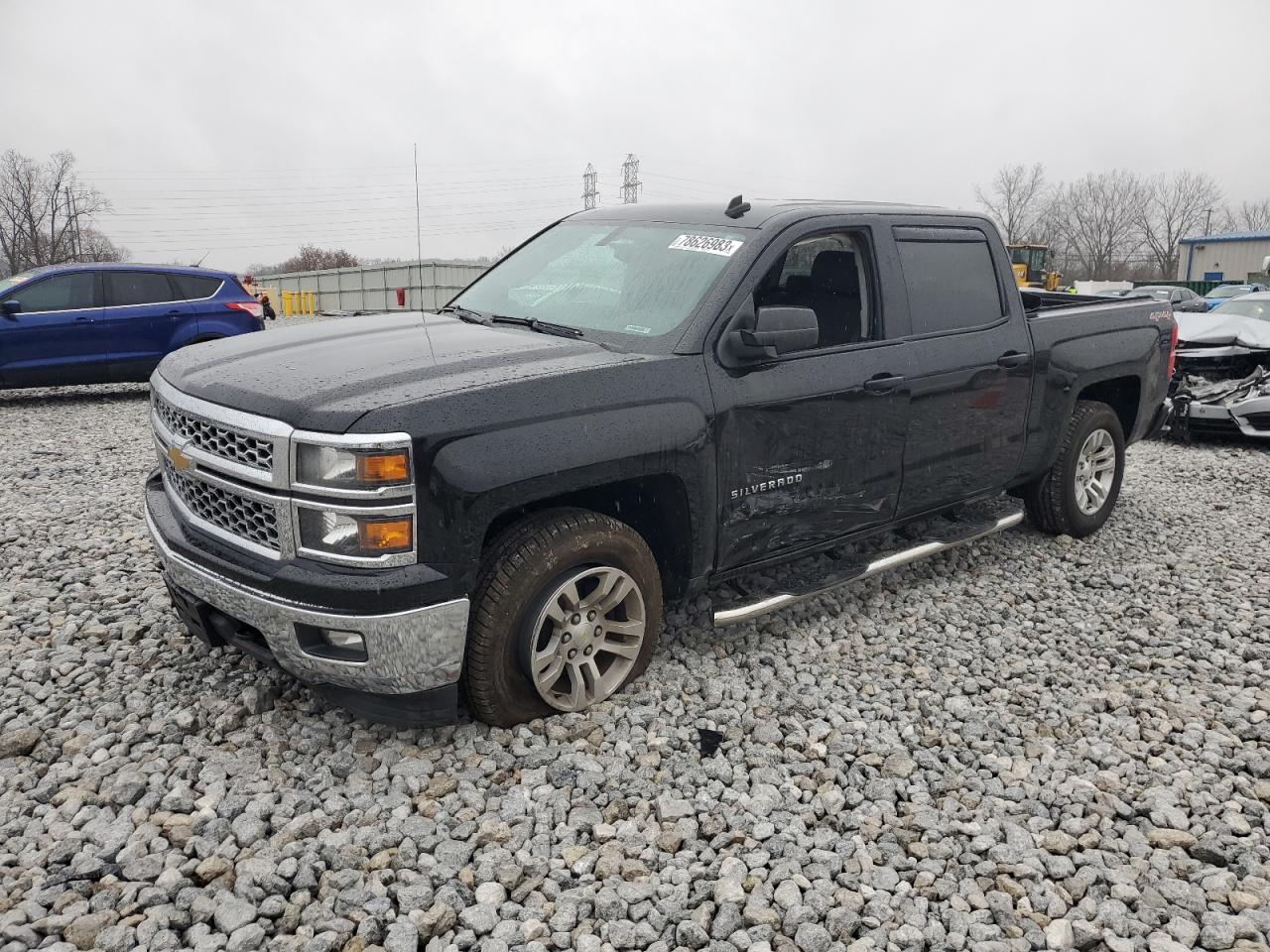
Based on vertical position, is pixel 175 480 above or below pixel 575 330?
below

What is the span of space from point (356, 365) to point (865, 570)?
2.42 metres

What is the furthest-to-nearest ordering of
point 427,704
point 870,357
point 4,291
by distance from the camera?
point 4,291
point 870,357
point 427,704

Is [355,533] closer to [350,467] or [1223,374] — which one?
[350,467]

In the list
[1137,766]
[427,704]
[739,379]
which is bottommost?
[1137,766]

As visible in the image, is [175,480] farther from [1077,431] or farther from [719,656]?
[1077,431]

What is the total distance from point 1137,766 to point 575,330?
8.74ft

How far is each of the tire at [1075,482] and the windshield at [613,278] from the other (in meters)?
2.76

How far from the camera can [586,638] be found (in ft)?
11.3

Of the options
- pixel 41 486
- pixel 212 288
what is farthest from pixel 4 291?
pixel 41 486

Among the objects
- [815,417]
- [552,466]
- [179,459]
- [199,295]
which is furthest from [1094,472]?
[199,295]

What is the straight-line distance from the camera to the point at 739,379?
3645 mm

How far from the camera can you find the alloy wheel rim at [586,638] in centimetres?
333

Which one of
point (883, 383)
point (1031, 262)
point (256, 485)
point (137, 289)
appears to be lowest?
point (256, 485)

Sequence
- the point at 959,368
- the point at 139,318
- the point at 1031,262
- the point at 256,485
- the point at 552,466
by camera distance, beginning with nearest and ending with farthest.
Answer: the point at 256,485 → the point at 552,466 → the point at 959,368 → the point at 139,318 → the point at 1031,262
